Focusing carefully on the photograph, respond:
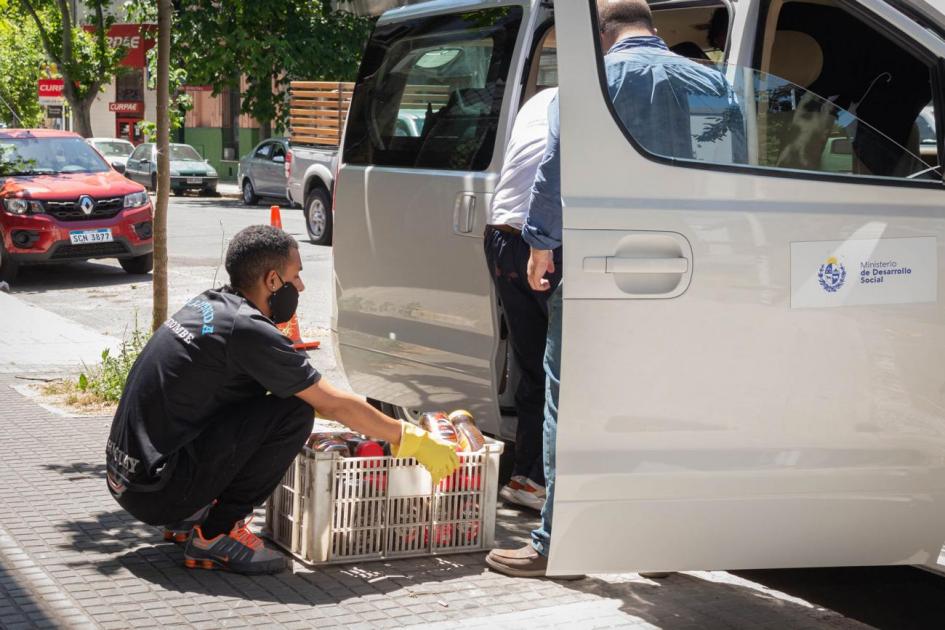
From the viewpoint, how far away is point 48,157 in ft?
48.1

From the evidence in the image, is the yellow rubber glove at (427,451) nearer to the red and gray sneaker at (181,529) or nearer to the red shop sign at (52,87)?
the red and gray sneaker at (181,529)

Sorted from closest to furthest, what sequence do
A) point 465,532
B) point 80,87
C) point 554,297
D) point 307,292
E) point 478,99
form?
point 554,297 < point 465,532 < point 478,99 < point 307,292 < point 80,87

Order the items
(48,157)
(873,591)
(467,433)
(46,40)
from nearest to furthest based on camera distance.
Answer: (873,591) → (467,433) → (48,157) → (46,40)

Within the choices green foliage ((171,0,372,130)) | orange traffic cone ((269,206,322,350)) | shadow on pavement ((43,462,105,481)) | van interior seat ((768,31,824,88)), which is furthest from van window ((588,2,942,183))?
green foliage ((171,0,372,130))

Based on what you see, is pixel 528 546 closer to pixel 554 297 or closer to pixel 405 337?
pixel 554 297

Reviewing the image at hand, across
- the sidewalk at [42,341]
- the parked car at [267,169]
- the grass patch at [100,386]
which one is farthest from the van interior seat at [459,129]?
the parked car at [267,169]

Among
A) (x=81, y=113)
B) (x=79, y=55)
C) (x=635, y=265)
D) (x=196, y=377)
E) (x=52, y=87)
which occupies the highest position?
(x=79, y=55)

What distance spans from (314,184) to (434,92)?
13.8m

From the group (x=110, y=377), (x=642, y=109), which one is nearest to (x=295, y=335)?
(x=110, y=377)

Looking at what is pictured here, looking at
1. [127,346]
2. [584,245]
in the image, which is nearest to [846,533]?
[584,245]

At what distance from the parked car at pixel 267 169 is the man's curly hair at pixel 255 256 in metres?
23.6

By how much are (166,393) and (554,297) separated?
1.44 m

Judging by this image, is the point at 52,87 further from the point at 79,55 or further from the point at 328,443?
the point at 328,443

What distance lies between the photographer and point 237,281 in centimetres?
457
